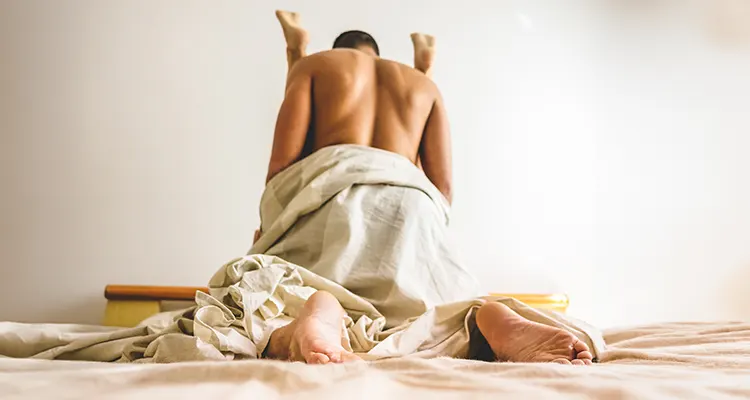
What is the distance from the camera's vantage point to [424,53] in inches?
68.7

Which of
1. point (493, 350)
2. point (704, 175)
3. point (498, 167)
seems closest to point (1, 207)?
point (498, 167)

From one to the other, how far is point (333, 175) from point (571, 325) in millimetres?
562

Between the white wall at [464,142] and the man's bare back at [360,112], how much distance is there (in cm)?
89

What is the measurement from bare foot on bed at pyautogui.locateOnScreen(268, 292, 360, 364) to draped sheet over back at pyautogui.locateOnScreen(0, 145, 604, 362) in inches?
1.3

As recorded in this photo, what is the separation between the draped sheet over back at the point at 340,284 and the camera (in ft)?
2.59

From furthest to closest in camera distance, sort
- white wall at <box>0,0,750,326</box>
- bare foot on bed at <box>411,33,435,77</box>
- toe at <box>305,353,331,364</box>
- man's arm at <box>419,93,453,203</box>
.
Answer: white wall at <box>0,0,750,326</box> → bare foot on bed at <box>411,33,435,77</box> → man's arm at <box>419,93,453,203</box> → toe at <box>305,353,331,364</box>

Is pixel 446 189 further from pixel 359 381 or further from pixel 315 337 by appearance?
pixel 359 381

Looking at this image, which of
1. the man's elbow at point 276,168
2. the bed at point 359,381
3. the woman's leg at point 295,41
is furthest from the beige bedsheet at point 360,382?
the woman's leg at point 295,41

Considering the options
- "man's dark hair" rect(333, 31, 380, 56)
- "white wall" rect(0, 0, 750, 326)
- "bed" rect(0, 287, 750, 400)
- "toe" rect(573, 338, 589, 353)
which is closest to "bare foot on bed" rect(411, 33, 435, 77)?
"man's dark hair" rect(333, 31, 380, 56)

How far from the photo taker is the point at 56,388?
363mm

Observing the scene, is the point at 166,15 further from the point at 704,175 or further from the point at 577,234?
the point at 704,175

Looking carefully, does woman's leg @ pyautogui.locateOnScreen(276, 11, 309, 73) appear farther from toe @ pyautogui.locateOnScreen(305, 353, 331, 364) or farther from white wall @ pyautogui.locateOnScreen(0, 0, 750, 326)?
toe @ pyautogui.locateOnScreen(305, 353, 331, 364)

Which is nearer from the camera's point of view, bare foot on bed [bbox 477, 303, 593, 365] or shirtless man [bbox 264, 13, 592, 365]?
bare foot on bed [bbox 477, 303, 593, 365]

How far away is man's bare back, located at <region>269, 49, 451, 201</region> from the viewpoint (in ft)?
4.70
